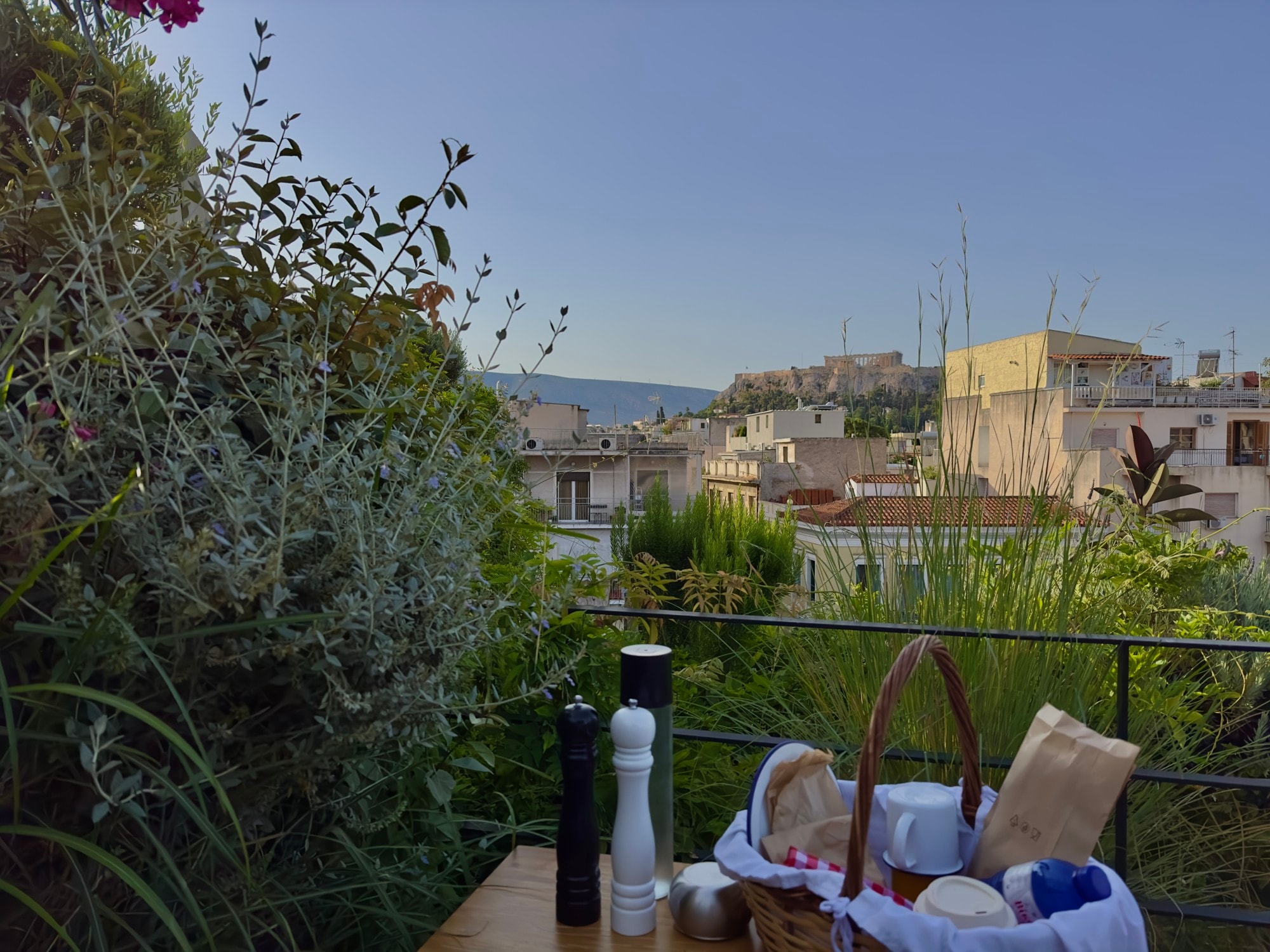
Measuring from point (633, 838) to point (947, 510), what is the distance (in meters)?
1.22

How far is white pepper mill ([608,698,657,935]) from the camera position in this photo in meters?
0.89

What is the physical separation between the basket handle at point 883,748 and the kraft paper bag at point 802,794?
0.28 ft

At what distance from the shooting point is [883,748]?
2.81ft

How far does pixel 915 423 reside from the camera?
2107 mm

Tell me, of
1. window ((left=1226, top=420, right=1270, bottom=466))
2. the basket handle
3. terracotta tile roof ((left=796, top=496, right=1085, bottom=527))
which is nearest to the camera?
the basket handle

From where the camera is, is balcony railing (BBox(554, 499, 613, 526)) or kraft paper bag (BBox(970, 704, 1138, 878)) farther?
balcony railing (BBox(554, 499, 613, 526))

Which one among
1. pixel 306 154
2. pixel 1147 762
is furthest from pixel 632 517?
pixel 306 154

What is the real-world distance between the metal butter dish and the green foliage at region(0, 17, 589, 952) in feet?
1.12

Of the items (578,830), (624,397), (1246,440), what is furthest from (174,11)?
(624,397)

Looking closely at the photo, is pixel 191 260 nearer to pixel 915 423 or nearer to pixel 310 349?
pixel 310 349

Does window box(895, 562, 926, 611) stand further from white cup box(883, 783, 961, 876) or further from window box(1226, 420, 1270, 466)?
window box(1226, 420, 1270, 466)

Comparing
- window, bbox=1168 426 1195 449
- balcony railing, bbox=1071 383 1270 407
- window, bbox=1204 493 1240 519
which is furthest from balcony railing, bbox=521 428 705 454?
window, bbox=1168 426 1195 449

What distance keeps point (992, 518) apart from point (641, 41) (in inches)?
292

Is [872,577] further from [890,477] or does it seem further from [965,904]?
[965,904]
